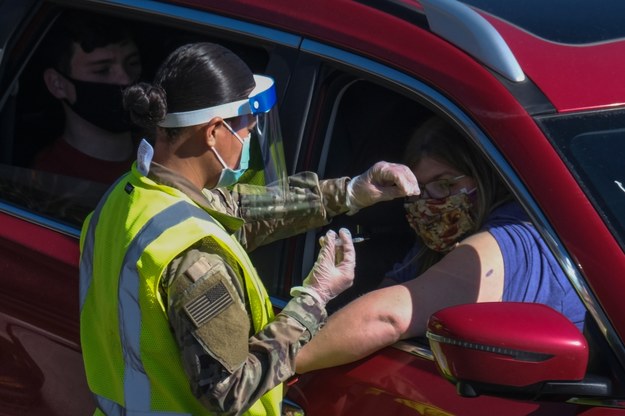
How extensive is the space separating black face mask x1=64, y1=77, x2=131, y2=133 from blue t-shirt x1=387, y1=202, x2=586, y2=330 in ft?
4.43

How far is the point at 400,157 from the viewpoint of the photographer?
11.0 feet

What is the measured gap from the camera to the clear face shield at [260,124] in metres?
2.62

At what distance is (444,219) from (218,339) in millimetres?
873

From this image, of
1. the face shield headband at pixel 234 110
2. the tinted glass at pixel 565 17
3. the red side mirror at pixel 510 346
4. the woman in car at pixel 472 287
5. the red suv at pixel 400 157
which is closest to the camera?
the red side mirror at pixel 510 346

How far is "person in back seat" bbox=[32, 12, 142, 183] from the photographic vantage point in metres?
3.68

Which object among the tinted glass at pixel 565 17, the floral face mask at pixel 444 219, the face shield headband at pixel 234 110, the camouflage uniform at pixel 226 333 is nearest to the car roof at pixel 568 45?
the tinted glass at pixel 565 17

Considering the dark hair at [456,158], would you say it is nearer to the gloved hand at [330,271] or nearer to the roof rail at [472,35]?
the roof rail at [472,35]

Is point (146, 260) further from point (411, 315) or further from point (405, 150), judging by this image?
point (405, 150)

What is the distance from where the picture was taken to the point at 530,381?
2322 millimetres

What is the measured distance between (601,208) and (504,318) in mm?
338

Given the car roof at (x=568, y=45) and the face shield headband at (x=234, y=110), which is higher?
the car roof at (x=568, y=45)

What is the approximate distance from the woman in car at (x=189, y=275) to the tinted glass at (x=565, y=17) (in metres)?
0.71

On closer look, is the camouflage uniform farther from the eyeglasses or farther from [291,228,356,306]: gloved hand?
the eyeglasses

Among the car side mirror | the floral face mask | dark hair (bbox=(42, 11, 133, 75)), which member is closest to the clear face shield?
the floral face mask
